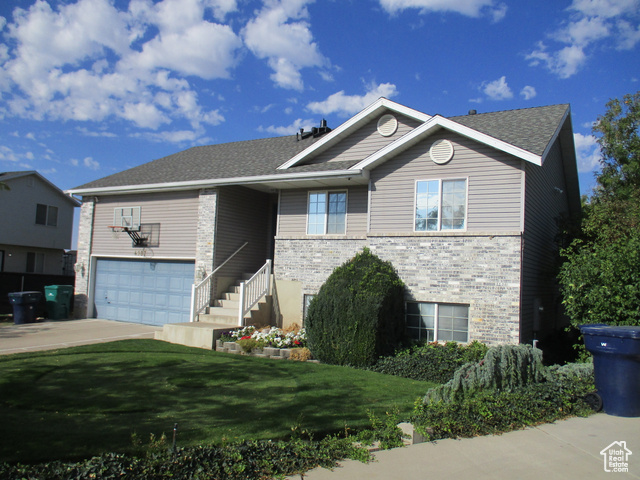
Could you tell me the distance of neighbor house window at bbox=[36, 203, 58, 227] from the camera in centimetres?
2677

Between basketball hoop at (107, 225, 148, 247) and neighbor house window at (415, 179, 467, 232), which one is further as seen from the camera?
basketball hoop at (107, 225, 148, 247)

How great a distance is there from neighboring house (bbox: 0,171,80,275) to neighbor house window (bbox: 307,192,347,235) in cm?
1818

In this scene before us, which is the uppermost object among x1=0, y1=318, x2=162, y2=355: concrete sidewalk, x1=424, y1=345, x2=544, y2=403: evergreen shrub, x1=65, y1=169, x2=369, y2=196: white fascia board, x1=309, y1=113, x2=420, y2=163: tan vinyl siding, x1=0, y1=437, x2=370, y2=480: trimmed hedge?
x1=309, y1=113, x2=420, y2=163: tan vinyl siding

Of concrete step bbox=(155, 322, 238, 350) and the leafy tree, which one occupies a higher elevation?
the leafy tree

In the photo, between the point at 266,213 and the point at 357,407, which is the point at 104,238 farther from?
the point at 357,407

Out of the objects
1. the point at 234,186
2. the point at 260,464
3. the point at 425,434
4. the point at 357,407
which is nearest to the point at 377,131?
the point at 234,186

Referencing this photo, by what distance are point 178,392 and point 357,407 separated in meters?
2.77

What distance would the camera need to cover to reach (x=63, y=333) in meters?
14.0

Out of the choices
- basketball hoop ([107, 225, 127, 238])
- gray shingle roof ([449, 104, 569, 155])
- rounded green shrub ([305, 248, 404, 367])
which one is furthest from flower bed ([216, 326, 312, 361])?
basketball hoop ([107, 225, 127, 238])

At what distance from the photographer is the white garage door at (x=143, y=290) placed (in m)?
16.0

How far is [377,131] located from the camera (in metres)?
14.2

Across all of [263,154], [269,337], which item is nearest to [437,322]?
[269,337]

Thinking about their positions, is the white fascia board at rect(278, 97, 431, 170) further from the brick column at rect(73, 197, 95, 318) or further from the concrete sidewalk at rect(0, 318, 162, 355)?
the brick column at rect(73, 197, 95, 318)

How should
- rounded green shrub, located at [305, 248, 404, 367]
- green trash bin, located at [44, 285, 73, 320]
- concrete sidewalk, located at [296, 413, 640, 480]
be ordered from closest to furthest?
1. concrete sidewalk, located at [296, 413, 640, 480]
2. rounded green shrub, located at [305, 248, 404, 367]
3. green trash bin, located at [44, 285, 73, 320]
